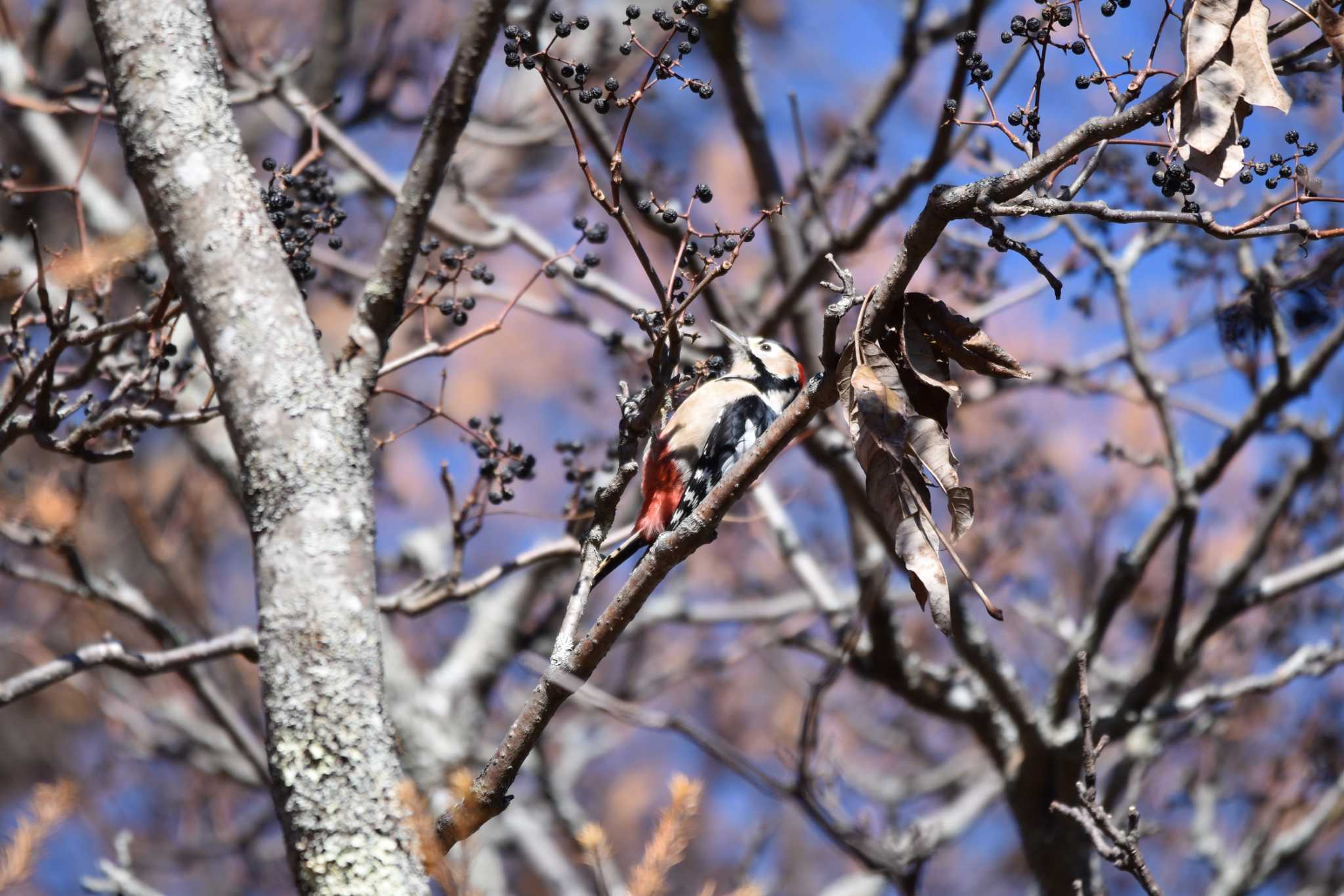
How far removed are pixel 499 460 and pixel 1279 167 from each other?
172 cm

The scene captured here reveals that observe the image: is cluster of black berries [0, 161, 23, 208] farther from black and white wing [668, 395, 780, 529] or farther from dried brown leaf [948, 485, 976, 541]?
dried brown leaf [948, 485, 976, 541]

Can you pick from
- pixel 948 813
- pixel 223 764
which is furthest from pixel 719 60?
pixel 223 764

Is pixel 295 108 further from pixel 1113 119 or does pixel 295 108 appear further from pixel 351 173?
pixel 1113 119

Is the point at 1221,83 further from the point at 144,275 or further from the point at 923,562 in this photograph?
the point at 144,275

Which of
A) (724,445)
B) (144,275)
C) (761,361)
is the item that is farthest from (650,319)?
(761,361)

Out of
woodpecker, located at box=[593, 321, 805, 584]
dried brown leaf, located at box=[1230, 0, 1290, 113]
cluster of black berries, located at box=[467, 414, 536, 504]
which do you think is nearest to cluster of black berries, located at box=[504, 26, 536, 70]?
cluster of black berries, located at box=[467, 414, 536, 504]

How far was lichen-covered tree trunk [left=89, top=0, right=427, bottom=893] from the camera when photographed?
6.63 ft

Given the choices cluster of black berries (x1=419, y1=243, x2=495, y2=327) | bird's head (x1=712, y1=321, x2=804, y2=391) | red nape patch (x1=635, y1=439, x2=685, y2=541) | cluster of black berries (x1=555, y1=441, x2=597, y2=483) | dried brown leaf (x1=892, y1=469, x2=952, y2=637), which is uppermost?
bird's head (x1=712, y1=321, x2=804, y2=391)

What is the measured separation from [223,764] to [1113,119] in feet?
15.9

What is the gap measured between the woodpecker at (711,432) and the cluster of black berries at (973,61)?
1370 mm

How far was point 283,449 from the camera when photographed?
2178 mm

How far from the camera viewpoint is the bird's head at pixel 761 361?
4.43 metres

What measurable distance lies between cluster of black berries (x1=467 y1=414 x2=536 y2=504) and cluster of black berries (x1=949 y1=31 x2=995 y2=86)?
4.10 ft

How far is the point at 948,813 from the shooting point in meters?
5.32
